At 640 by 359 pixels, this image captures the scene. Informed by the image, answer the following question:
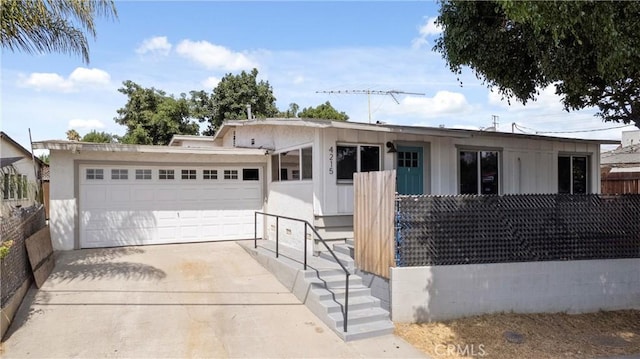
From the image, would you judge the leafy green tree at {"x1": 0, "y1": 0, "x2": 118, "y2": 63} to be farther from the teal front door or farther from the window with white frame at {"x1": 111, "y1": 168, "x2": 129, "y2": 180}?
the teal front door

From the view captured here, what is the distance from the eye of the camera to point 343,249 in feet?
27.4

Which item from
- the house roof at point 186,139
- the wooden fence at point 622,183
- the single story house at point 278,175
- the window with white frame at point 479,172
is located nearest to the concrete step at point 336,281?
the single story house at point 278,175

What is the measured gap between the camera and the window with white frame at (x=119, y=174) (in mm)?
10422

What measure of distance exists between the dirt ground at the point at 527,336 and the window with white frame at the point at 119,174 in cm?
767

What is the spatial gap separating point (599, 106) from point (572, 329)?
179 inches

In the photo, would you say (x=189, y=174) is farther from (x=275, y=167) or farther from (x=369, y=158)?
(x=369, y=158)

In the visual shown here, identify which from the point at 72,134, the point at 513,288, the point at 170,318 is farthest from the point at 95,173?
the point at 72,134

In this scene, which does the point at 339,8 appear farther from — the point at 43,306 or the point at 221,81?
the point at 221,81

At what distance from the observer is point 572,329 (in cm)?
671

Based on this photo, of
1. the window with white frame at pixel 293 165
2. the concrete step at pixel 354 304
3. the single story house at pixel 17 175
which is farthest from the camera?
the single story house at pixel 17 175

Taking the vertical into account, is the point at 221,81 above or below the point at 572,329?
above

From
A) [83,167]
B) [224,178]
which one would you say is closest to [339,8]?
[224,178]

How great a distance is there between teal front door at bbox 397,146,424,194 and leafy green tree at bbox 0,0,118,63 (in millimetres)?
6421

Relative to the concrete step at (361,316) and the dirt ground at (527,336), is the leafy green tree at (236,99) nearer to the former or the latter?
the concrete step at (361,316)
